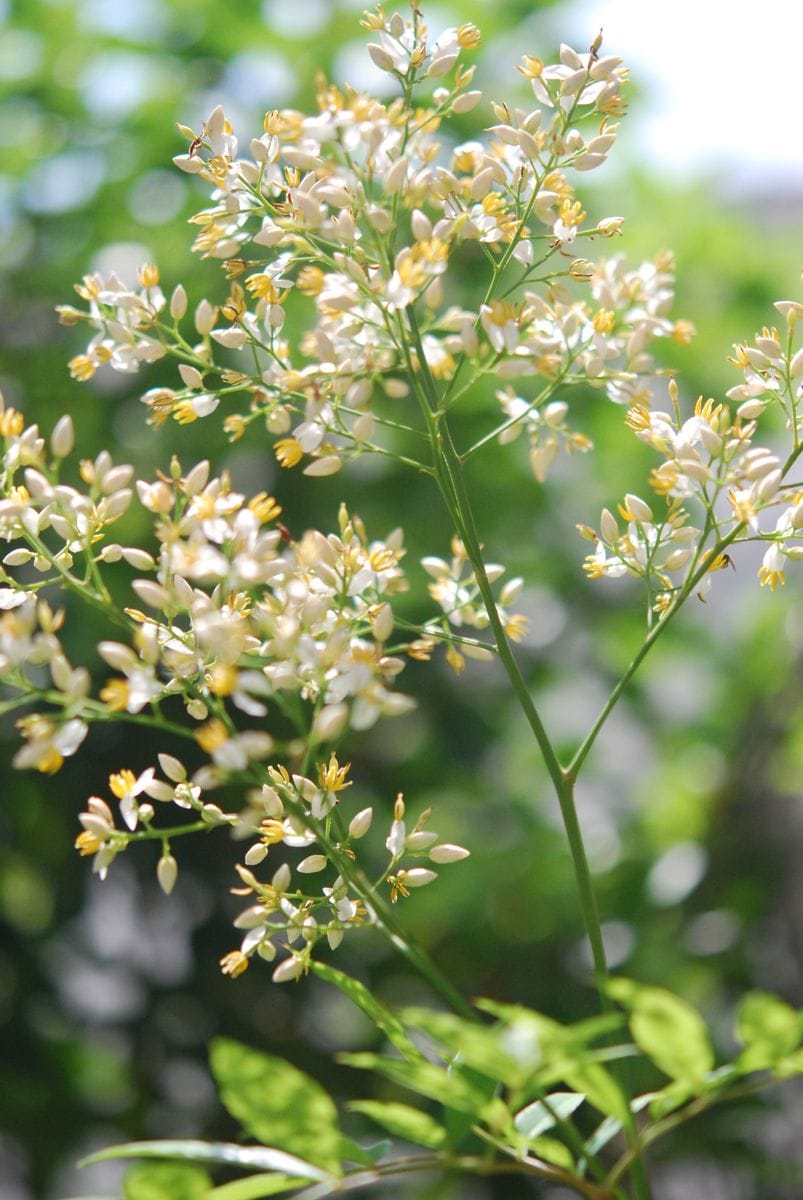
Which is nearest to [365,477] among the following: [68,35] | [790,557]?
[68,35]

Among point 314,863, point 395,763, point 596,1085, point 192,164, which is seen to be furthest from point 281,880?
point 395,763

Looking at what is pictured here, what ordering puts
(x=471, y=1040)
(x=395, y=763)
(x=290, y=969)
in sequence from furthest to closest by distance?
(x=395, y=763) → (x=290, y=969) → (x=471, y=1040)

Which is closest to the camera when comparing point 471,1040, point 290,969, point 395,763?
point 471,1040

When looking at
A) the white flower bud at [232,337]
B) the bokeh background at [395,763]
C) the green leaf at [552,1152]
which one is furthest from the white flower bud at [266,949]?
the bokeh background at [395,763]

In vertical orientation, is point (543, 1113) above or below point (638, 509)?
below

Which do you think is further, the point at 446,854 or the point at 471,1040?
the point at 446,854

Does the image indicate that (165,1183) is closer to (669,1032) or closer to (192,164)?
(669,1032)
